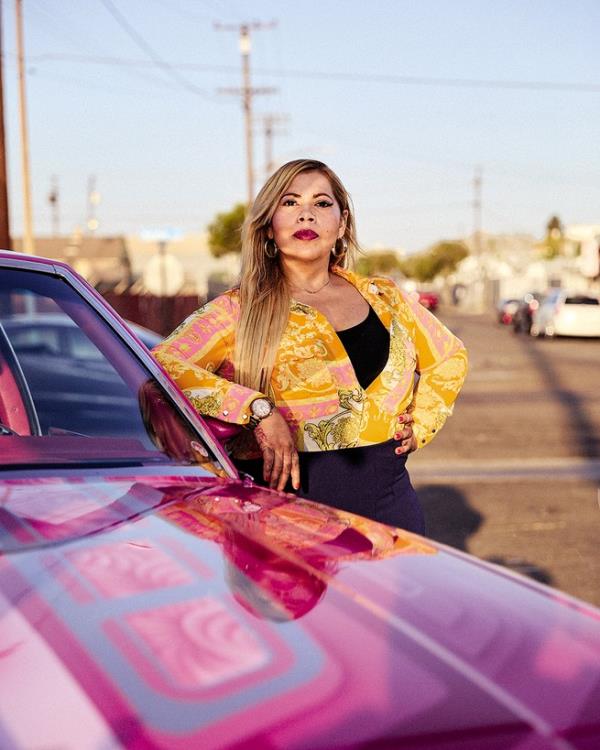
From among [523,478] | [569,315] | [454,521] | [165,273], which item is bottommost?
[569,315]

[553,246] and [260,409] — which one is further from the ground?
[260,409]

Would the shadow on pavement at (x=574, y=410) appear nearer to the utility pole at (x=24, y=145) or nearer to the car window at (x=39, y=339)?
the car window at (x=39, y=339)

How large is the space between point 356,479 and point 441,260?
142 meters

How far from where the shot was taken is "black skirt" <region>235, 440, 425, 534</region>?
3.14 meters

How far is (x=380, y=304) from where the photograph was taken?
10.9 ft

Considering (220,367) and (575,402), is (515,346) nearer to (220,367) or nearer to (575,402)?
(575,402)

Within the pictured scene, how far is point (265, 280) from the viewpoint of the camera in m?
3.27

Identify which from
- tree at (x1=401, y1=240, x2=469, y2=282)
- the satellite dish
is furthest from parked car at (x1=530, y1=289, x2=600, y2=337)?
tree at (x1=401, y1=240, x2=469, y2=282)

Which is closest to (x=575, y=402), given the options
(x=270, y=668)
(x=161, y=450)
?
(x=161, y=450)

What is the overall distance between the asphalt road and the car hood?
167 inches

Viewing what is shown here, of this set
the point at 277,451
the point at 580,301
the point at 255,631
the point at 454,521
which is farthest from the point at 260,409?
the point at 580,301

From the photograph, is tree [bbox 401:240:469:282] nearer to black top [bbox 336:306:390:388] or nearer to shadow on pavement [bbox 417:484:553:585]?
shadow on pavement [bbox 417:484:553:585]

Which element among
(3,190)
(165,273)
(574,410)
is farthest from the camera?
(165,273)

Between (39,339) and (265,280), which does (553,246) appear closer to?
(39,339)
